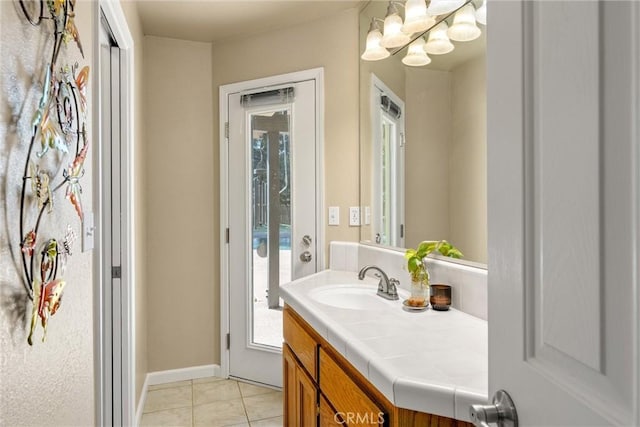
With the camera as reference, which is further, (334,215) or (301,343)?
(334,215)

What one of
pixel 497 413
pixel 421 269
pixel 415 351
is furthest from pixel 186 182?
pixel 497 413

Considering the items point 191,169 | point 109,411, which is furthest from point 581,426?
point 191,169

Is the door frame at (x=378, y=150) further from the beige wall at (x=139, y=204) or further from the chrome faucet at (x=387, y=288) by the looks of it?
the beige wall at (x=139, y=204)

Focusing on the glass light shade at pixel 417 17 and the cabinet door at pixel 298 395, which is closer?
the cabinet door at pixel 298 395

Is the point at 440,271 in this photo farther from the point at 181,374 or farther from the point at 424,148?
the point at 181,374

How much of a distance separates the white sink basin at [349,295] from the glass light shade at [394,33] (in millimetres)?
1190

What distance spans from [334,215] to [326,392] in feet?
4.25

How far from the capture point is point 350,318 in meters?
1.42

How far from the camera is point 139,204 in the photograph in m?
2.52

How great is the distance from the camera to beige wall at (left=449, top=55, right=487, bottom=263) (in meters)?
1.49

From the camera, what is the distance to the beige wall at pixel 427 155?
1.74 meters

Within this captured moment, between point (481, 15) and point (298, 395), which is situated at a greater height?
point (481, 15)

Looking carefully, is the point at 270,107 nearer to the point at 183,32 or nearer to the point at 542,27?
the point at 183,32

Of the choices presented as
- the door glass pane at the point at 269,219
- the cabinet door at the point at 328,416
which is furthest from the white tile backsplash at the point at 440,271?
the cabinet door at the point at 328,416
